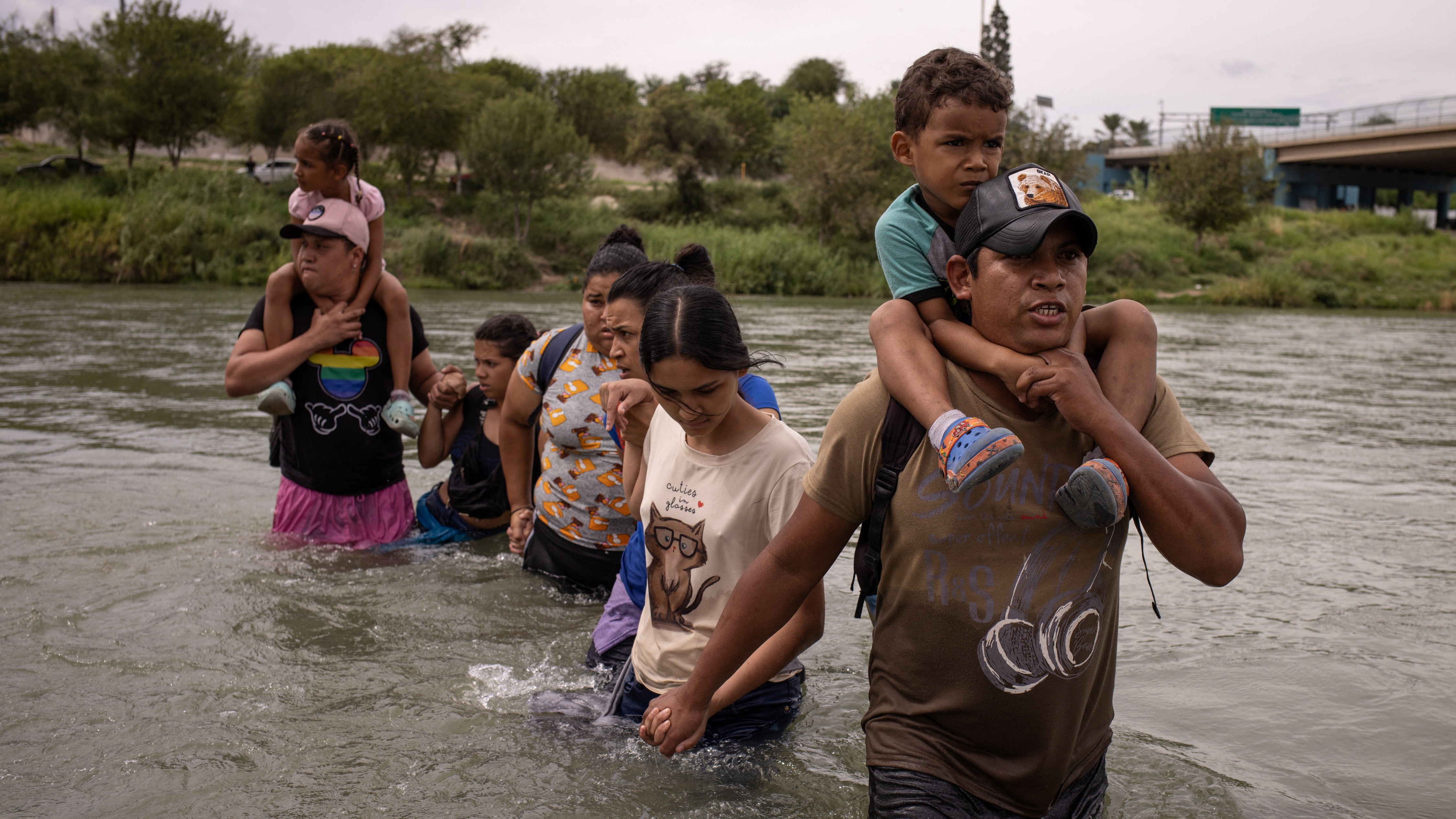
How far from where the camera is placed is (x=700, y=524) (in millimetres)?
3064

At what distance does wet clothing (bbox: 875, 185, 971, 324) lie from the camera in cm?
281

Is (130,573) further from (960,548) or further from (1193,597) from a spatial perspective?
(1193,597)

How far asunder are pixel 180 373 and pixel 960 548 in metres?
14.9

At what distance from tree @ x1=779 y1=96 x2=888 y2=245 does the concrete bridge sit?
1561 centimetres

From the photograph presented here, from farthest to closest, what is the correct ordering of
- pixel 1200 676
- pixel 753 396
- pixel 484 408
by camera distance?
1. pixel 484 408
2. pixel 1200 676
3. pixel 753 396

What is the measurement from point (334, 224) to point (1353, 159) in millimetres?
70013

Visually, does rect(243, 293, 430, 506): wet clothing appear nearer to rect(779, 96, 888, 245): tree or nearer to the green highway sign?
rect(779, 96, 888, 245): tree

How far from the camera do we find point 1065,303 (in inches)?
88.9

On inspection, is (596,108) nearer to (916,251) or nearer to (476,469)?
(476,469)

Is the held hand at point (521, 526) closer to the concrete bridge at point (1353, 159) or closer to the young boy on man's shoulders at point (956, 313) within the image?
the young boy on man's shoulders at point (956, 313)

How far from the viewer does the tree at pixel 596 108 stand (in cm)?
6950

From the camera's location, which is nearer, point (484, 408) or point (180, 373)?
point (484, 408)

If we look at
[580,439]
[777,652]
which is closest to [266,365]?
[580,439]

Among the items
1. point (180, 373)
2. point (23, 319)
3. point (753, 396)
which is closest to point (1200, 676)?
point (753, 396)
